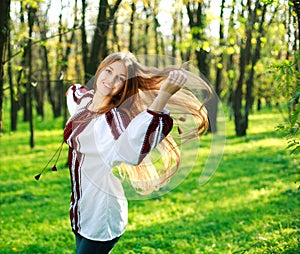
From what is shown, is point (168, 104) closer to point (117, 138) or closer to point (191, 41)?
point (117, 138)

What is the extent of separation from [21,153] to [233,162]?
6.23 m

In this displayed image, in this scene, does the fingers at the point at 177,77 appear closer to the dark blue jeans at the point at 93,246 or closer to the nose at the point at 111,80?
the nose at the point at 111,80

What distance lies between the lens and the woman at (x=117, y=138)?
103 inches

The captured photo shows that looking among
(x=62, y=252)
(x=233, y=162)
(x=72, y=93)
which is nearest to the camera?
(x=72, y=93)

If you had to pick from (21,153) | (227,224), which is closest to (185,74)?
(227,224)

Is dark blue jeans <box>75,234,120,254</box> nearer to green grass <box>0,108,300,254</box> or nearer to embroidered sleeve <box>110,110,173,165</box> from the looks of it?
embroidered sleeve <box>110,110,173,165</box>

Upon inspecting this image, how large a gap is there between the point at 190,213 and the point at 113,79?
499cm

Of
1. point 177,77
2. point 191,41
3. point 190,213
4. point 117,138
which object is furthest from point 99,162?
point 191,41

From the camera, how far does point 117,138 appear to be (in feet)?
9.09

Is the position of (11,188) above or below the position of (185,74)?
below

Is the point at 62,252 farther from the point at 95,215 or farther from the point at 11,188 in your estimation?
the point at 11,188

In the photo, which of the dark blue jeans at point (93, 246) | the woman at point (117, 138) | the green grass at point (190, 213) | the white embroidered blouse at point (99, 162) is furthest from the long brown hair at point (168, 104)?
the green grass at point (190, 213)

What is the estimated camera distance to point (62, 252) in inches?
227

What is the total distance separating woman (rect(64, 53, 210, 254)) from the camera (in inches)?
103
